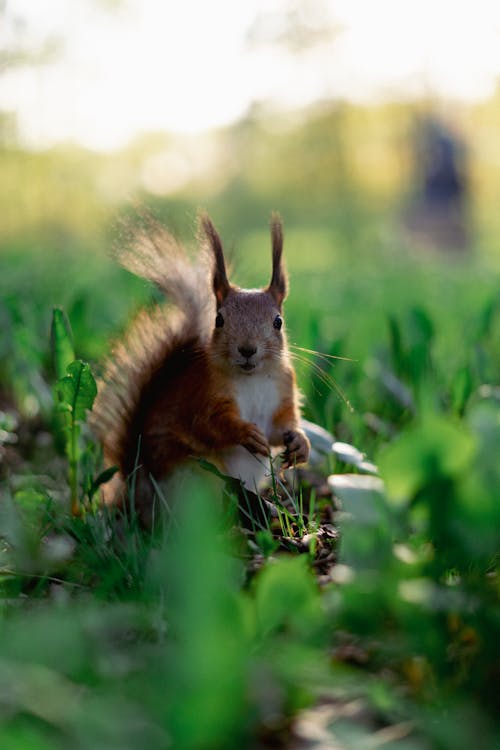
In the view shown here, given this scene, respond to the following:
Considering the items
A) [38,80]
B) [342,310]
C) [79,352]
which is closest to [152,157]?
[38,80]

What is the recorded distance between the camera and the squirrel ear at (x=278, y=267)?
84.9 inches

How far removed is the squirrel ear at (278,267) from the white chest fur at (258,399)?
0.26m

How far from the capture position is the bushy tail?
2268 millimetres

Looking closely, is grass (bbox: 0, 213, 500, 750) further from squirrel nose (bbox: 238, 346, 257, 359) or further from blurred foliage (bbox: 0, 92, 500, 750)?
squirrel nose (bbox: 238, 346, 257, 359)

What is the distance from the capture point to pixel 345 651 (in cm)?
126

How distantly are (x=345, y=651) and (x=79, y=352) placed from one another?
222 centimetres

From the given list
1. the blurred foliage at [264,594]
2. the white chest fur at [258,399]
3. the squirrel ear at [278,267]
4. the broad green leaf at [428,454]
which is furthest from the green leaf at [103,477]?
the broad green leaf at [428,454]

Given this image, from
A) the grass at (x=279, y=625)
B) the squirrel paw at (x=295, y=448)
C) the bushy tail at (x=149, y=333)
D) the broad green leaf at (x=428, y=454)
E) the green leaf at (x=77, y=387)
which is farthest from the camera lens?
the bushy tail at (x=149, y=333)

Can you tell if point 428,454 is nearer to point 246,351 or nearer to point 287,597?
point 287,597

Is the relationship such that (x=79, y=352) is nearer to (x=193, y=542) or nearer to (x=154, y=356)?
(x=154, y=356)

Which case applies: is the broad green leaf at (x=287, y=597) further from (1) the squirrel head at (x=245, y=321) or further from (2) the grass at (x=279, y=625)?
(1) the squirrel head at (x=245, y=321)

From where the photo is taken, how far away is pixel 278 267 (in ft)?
7.54

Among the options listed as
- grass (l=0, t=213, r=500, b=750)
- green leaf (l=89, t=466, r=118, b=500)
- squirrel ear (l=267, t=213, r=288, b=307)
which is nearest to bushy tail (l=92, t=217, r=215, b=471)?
squirrel ear (l=267, t=213, r=288, b=307)

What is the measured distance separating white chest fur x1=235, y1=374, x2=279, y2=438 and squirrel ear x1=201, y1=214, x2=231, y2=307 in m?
0.23
